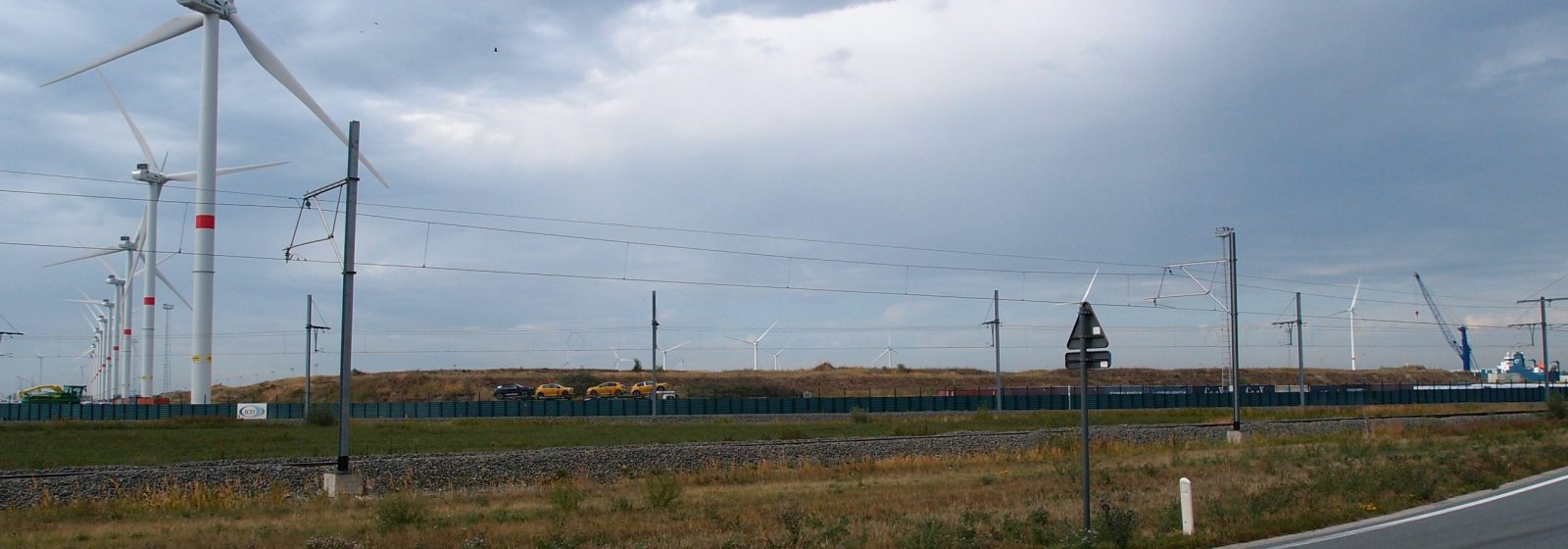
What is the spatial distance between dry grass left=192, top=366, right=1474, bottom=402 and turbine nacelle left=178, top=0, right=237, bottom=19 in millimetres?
55306

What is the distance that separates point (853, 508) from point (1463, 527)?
10.9 m

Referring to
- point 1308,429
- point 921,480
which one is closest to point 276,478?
point 921,480

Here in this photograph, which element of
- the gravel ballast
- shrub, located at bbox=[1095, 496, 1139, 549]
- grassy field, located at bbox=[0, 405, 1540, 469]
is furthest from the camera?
grassy field, located at bbox=[0, 405, 1540, 469]

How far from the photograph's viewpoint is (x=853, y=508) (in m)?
22.9

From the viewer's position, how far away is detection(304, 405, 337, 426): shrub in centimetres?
6719

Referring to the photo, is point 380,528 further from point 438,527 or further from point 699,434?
point 699,434

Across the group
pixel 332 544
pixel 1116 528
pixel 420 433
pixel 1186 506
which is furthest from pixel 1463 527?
pixel 420 433

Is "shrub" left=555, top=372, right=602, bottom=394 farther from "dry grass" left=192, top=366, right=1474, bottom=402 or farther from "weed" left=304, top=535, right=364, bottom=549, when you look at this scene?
"weed" left=304, top=535, right=364, bottom=549

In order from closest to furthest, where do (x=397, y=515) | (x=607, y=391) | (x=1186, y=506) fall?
(x=1186, y=506)
(x=397, y=515)
(x=607, y=391)

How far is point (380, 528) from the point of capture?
65.4 feet

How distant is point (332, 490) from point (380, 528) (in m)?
9.21

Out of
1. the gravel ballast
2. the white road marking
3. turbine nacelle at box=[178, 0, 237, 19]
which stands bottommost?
the gravel ballast

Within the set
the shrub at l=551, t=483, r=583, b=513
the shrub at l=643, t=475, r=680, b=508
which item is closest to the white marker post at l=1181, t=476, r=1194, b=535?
the shrub at l=643, t=475, r=680, b=508

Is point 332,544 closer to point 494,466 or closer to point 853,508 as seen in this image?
point 853,508
